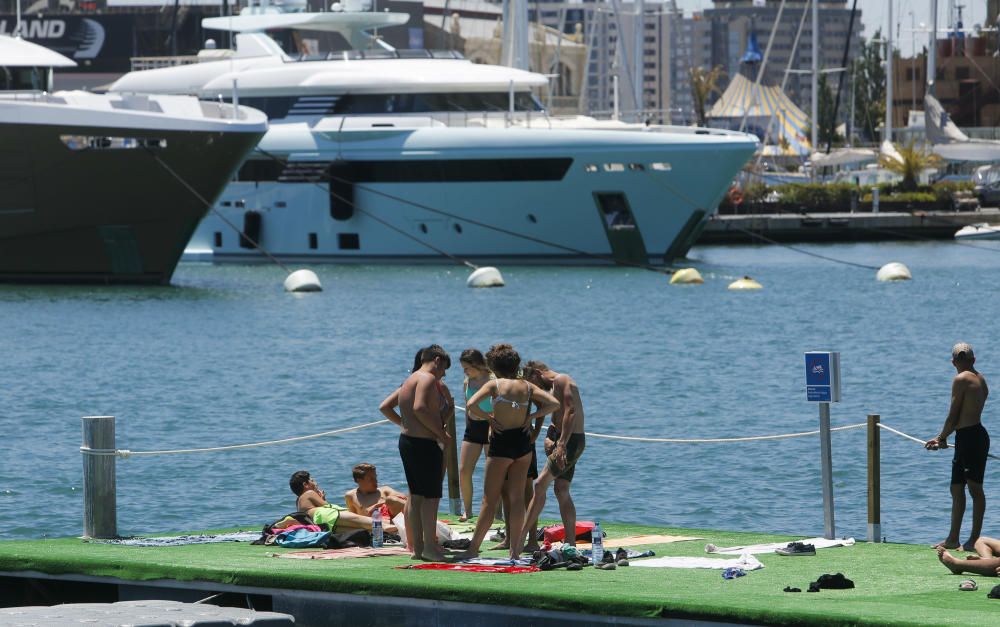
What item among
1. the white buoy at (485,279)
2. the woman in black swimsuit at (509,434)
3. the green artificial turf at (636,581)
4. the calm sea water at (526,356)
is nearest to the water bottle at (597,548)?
the green artificial turf at (636,581)

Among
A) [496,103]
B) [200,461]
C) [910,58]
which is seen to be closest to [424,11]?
[910,58]

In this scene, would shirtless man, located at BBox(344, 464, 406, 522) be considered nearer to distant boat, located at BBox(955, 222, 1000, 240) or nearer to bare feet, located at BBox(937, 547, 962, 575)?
bare feet, located at BBox(937, 547, 962, 575)

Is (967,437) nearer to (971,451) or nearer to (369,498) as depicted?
(971,451)

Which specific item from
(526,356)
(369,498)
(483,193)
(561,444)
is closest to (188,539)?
(369,498)

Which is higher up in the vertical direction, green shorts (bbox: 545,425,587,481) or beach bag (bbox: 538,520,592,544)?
green shorts (bbox: 545,425,587,481)

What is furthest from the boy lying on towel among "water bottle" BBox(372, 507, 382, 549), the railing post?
the railing post

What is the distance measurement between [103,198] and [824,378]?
3034 cm

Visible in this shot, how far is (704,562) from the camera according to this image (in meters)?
10.9

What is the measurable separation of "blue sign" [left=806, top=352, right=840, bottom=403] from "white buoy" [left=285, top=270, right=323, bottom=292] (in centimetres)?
3215

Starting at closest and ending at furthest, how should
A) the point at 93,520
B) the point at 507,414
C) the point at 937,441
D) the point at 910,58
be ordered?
1. the point at 507,414
2. the point at 937,441
3. the point at 93,520
4. the point at 910,58

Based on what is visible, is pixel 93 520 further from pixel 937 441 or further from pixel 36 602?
pixel 937 441

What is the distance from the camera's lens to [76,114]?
39.1 m

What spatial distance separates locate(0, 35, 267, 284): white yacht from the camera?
129 feet

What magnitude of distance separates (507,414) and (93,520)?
11.3ft
